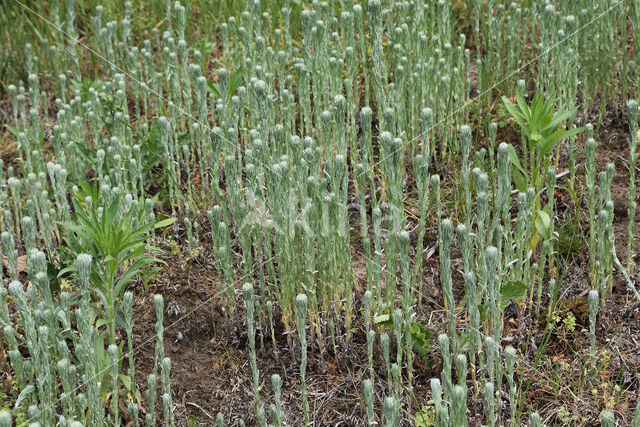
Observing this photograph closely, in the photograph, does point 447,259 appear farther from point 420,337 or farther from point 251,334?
point 251,334

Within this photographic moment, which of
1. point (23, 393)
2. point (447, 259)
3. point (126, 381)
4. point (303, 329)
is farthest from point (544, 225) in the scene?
point (23, 393)

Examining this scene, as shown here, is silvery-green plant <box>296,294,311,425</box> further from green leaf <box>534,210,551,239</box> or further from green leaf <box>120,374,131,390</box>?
green leaf <box>534,210,551,239</box>

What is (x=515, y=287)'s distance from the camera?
2.92 m

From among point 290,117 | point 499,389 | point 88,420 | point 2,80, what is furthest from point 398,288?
point 2,80

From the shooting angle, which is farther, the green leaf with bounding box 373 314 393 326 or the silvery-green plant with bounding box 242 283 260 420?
the green leaf with bounding box 373 314 393 326

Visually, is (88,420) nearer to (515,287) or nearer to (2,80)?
(515,287)

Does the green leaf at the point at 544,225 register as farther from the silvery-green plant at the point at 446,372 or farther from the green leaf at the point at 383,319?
the silvery-green plant at the point at 446,372

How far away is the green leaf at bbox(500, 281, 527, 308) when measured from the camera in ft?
9.54

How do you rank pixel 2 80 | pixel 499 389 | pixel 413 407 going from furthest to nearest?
pixel 2 80 → pixel 413 407 → pixel 499 389

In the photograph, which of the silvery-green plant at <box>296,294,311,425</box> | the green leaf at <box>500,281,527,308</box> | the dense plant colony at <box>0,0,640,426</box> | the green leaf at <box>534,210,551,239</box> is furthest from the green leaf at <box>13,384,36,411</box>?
the green leaf at <box>534,210,551,239</box>

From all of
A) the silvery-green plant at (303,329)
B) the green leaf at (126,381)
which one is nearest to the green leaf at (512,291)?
the silvery-green plant at (303,329)

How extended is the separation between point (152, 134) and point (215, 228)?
3.68 ft

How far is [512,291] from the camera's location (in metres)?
2.93

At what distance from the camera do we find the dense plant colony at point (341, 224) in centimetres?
268
